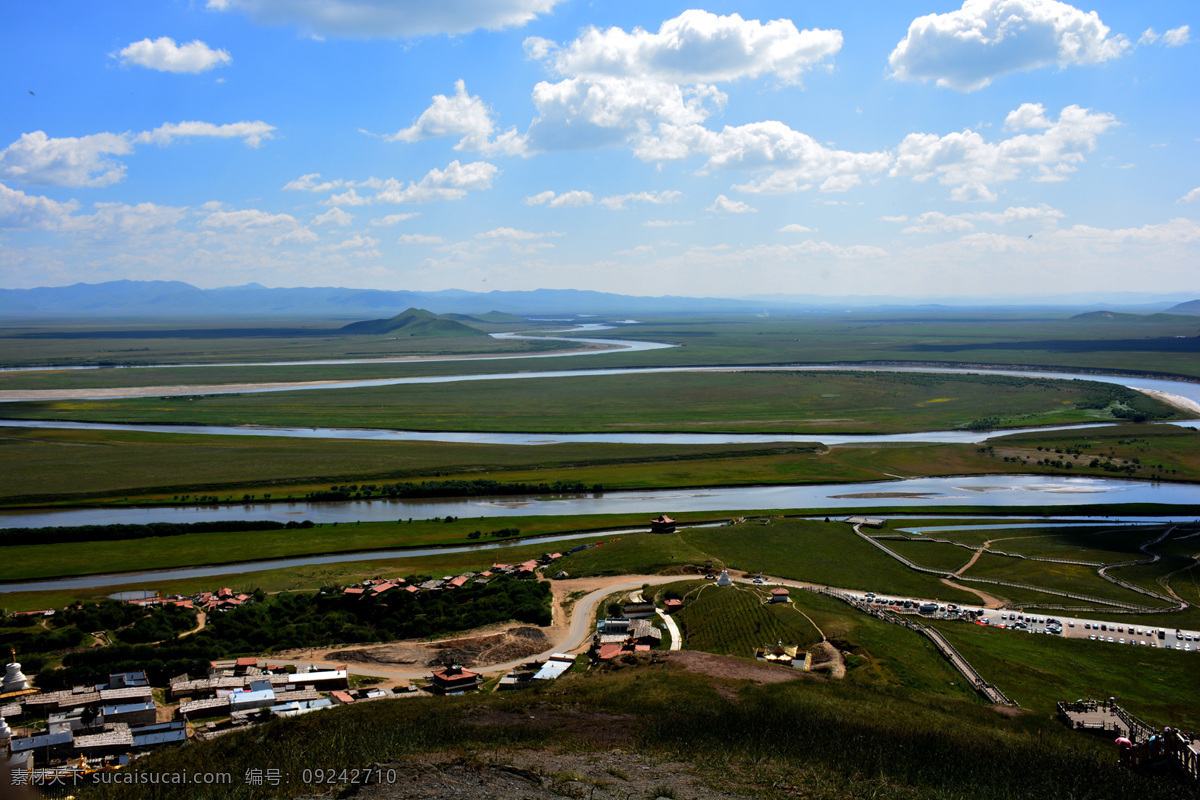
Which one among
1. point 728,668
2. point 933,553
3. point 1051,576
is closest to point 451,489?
point 933,553

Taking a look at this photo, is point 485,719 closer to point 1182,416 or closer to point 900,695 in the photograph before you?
point 900,695

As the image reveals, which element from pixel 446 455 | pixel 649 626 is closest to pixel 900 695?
pixel 649 626

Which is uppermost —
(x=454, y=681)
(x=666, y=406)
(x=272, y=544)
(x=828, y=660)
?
(x=666, y=406)

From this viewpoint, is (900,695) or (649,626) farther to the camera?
(649,626)

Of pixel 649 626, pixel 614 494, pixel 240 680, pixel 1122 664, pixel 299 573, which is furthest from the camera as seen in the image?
pixel 614 494

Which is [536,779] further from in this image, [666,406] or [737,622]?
[666,406]

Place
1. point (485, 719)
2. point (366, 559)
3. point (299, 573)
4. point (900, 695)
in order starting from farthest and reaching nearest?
point (366, 559) < point (299, 573) < point (900, 695) < point (485, 719)
